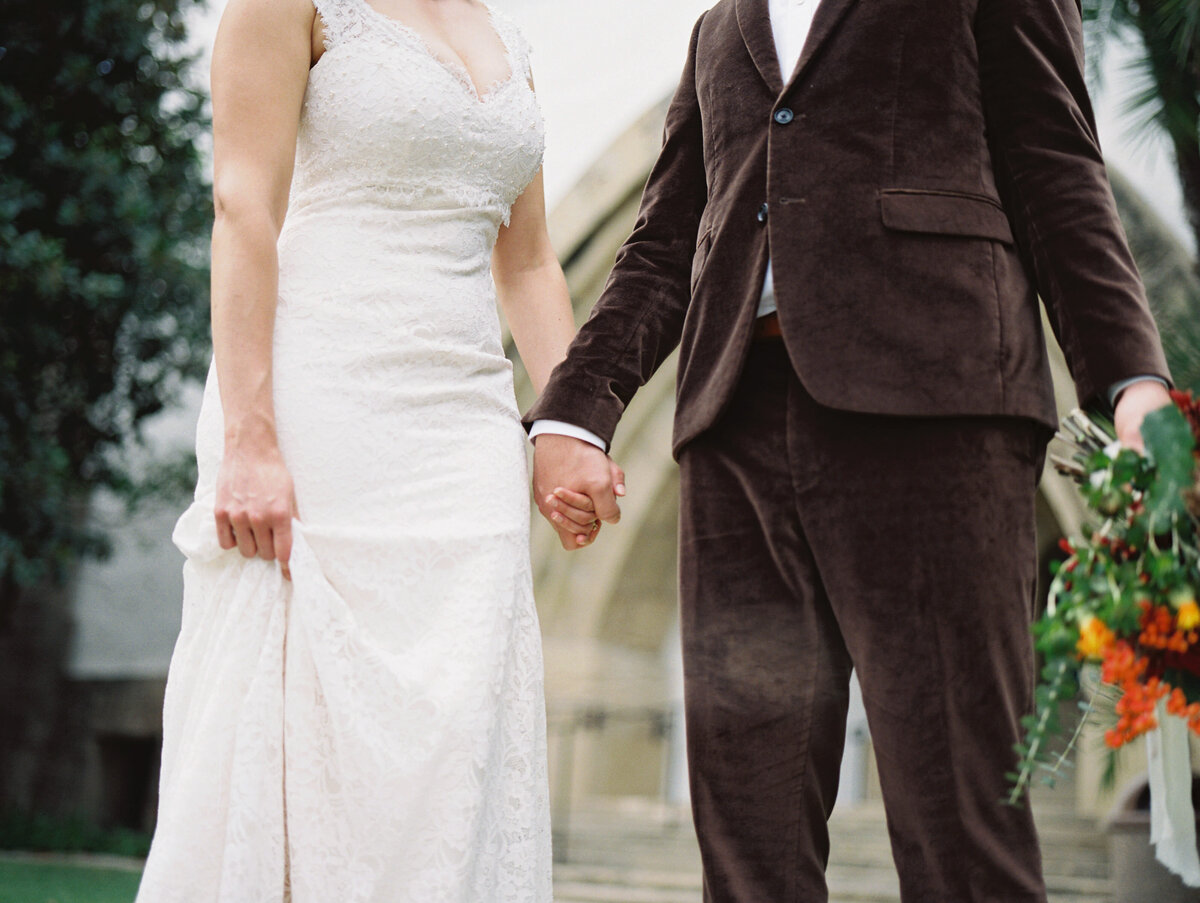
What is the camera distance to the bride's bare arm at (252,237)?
2146 mm

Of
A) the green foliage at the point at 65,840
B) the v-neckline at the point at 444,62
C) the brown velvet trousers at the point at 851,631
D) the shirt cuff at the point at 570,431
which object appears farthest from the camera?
the green foliage at the point at 65,840

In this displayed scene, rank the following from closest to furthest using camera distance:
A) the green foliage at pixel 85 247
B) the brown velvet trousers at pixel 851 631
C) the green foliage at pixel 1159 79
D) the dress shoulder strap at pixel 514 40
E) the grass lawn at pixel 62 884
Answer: the brown velvet trousers at pixel 851 631 → the dress shoulder strap at pixel 514 40 → the green foliage at pixel 1159 79 → the grass lawn at pixel 62 884 → the green foliage at pixel 85 247

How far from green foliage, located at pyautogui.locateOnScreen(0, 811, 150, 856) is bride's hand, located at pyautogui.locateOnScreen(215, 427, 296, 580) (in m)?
7.98

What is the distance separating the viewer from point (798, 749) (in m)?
1.97

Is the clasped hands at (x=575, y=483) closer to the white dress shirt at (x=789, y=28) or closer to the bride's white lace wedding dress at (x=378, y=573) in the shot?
the bride's white lace wedding dress at (x=378, y=573)

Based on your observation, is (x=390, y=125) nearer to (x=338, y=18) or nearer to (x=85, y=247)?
(x=338, y=18)

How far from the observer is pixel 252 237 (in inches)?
87.8

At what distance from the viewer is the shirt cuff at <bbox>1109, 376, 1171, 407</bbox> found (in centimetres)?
181

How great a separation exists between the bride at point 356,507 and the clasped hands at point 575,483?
21 millimetres

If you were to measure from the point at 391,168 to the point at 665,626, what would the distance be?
30.1 feet

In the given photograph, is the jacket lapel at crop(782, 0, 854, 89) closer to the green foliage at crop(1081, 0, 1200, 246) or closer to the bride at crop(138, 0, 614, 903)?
the bride at crop(138, 0, 614, 903)

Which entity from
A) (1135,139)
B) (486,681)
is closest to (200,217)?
(1135,139)

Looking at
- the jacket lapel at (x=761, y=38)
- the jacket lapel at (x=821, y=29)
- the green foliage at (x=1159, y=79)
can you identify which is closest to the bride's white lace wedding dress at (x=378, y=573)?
the jacket lapel at (x=761, y=38)

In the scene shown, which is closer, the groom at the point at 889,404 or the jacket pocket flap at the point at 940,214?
the groom at the point at 889,404
